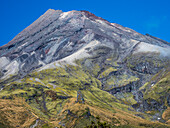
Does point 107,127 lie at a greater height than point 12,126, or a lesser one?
lesser

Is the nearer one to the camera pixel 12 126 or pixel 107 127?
pixel 107 127

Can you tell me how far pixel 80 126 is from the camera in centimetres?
19775

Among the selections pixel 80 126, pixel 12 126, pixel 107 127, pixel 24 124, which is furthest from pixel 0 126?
pixel 107 127

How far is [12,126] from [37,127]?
25719 mm

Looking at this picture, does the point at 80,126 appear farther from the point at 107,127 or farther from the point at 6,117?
the point at 107,127

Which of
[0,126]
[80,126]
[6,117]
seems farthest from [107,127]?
[6,117]

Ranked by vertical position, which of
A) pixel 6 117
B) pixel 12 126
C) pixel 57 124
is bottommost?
pixel 57 124

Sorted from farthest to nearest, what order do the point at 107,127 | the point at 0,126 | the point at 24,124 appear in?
the point at 24,124 → the point at 0,126 → the point at 107,127

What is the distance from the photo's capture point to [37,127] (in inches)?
7343

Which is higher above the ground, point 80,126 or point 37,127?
point 37,127

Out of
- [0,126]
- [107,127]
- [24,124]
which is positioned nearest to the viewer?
[107,127]

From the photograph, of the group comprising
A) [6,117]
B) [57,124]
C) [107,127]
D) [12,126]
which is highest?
[6,117]

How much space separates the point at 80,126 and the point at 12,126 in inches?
2804

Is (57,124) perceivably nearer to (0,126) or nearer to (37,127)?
(37,127)
